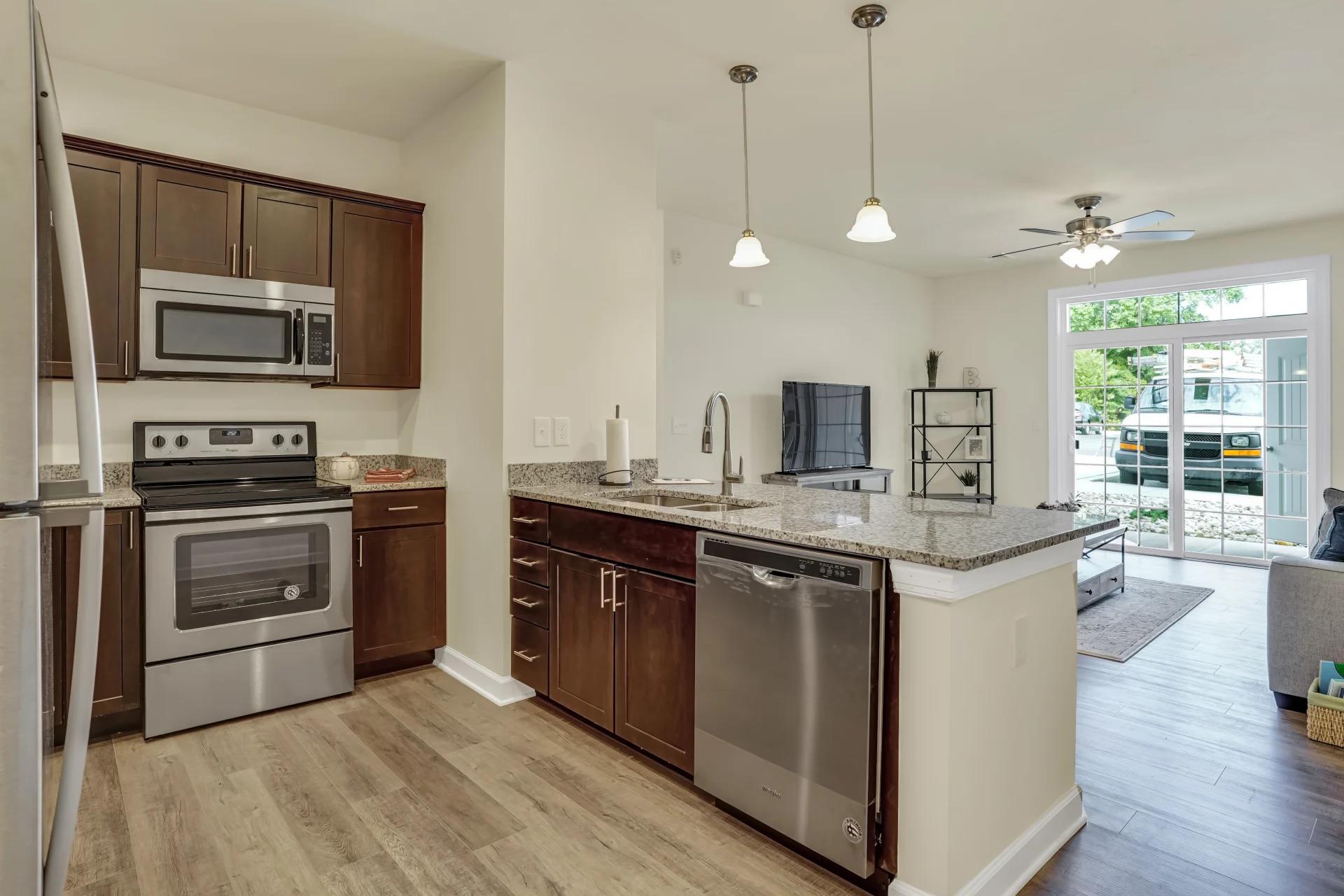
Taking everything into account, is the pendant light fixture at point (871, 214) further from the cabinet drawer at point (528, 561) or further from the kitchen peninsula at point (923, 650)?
the cabinet drawer at point (528, 561)

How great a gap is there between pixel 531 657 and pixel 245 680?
43.7 inches

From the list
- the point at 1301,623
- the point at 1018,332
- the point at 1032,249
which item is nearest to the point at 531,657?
the point at 1301,623

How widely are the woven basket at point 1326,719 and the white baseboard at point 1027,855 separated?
4.15 ft

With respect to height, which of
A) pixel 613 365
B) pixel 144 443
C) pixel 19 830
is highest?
pixel 613 365

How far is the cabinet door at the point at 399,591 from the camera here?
3.15 meters

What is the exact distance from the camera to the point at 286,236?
3.20m

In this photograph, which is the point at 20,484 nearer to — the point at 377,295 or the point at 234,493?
the point at 234,493

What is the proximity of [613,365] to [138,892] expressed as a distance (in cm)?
242

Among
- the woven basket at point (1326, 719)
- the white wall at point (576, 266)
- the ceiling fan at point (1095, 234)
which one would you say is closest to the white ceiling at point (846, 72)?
the white wall at point (576, 266)

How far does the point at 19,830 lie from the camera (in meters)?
0.67

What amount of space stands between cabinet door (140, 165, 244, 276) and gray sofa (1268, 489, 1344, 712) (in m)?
4.67

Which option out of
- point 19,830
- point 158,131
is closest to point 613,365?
point 158,131

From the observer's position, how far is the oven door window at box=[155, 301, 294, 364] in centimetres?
290

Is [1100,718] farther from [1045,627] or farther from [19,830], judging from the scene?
[19,830]
